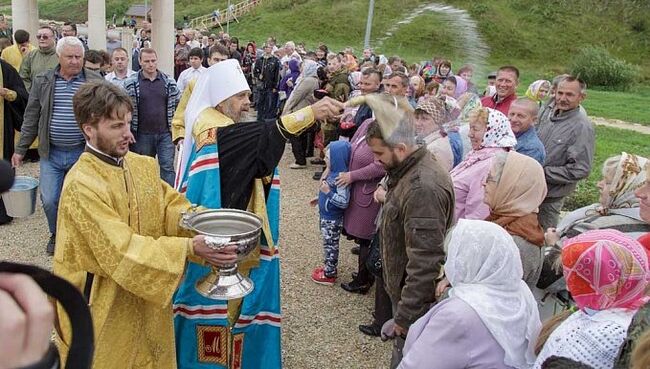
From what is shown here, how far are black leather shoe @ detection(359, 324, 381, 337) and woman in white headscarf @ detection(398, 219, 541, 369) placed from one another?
219cm

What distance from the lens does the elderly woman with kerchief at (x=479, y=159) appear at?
3.88 m

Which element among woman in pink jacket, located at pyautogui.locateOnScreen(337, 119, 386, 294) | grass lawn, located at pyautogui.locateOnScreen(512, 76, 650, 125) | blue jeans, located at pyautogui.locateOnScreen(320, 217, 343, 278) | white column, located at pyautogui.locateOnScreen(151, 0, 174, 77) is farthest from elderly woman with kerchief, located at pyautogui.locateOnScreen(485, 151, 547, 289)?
grass lawn, located at pyautogui.locateOnScreen(512, 76, 650, 125)

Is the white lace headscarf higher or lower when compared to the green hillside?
lower

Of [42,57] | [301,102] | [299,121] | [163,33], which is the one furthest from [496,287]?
[163,33]

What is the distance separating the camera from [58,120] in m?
5.14

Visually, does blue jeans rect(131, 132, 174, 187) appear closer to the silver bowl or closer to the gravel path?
the gravel path

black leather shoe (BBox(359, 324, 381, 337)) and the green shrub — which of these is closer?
black leather shoe (BBox(359, 324, 381, 337))

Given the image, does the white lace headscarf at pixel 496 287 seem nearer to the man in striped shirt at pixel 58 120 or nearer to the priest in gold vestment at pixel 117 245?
Answer: the priest in gold vestment at pixel 117 245

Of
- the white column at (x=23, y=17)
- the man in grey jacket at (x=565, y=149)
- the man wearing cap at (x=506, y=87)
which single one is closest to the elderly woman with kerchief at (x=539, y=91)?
the man wearing cap at (x=506, y=87)

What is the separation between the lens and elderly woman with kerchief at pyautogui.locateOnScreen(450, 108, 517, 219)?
3885 millimetres

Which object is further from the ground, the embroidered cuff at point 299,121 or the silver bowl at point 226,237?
the embroidered cuff at point 299,121

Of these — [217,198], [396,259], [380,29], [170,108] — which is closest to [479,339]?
[396,259]

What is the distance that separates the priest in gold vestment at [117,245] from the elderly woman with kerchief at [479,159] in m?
1.94

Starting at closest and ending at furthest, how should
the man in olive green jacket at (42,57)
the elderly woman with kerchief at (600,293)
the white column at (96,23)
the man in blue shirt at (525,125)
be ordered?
the elderly woman with kerchief at (600,293), the man in blue shirt at (525,125), the man in olive green jacket at (42,57), the white column at (96,23)
